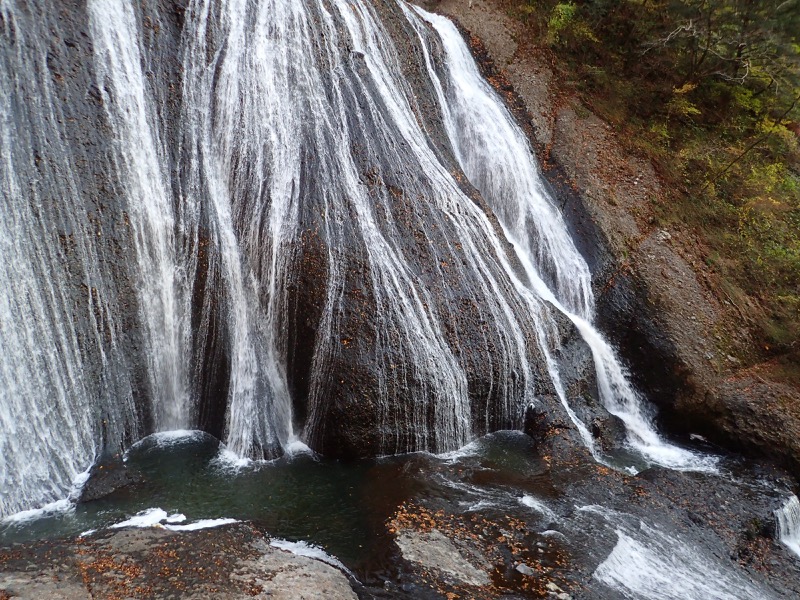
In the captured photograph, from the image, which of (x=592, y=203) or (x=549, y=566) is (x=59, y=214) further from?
(x=592, y=203)

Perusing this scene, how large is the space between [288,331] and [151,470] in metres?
2.56

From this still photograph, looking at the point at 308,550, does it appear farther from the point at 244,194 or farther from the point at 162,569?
the point at 244,194

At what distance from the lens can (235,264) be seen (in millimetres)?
8531

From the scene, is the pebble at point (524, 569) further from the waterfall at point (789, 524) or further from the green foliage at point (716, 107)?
the green foliage at point (716, 107)

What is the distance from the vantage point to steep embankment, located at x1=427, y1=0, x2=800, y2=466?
930cm

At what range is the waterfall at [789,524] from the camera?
7.45 meters

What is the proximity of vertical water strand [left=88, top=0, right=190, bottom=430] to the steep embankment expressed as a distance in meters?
7.46

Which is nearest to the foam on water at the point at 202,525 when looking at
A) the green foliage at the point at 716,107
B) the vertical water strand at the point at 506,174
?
the vertical water strand at the point at 506,174

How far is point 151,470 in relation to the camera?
733cm

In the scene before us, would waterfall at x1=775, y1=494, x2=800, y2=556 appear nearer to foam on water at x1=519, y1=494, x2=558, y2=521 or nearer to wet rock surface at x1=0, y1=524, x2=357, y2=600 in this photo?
foam on water at x1=519, y1=494, x2=558, y2=521

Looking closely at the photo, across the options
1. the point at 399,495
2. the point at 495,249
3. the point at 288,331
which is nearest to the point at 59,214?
the point at 288,331

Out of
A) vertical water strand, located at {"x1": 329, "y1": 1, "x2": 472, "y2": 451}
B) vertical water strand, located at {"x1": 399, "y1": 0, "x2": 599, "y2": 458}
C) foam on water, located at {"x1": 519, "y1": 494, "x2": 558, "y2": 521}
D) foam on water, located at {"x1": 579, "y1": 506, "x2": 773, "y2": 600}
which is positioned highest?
vertical water strand, located at {"x1": 399, "y1": 0, "x2": 599, "y2": 458}

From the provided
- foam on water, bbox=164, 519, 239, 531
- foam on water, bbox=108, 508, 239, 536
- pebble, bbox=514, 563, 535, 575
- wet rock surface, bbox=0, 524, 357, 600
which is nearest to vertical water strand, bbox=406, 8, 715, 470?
pebble, bbox=514, 563, 535, 575

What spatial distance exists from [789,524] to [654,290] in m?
4.29
